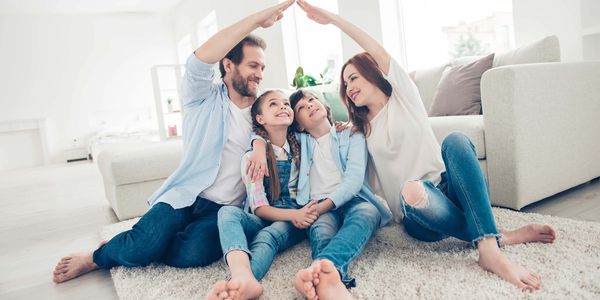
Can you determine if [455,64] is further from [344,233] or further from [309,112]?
[344,233]

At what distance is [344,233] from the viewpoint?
124cm

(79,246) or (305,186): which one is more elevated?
(305,186)

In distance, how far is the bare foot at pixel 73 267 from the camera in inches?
61.2

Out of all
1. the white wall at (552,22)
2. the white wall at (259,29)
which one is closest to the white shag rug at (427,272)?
the white wall at (552,22)

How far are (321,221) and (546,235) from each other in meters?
0.68

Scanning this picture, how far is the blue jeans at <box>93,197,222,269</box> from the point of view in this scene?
1461mm

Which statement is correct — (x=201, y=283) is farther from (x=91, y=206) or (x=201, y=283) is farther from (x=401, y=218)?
(x=91, y=206)

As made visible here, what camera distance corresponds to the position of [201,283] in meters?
1.33

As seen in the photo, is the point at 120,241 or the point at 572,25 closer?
the point at 120,241

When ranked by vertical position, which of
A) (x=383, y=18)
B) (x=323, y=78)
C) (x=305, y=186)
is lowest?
(x=305, y=186)

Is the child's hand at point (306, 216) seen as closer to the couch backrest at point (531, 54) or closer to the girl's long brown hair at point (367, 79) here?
the girl's long brown hair at point (367, 79)

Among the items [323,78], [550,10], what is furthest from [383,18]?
[550,10]

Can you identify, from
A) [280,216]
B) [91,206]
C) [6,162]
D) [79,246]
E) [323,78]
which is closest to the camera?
[280,216]

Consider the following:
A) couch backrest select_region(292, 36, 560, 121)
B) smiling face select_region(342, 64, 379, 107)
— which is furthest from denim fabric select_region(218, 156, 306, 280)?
couch backrest select_region(292, 36, 560, 121)
